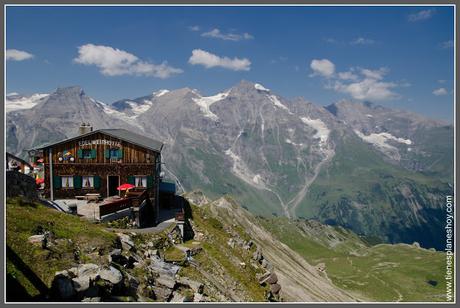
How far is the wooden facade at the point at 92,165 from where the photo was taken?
63.3 metres

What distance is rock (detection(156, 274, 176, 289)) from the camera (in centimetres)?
3769

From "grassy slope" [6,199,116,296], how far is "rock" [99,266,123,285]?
110 inches

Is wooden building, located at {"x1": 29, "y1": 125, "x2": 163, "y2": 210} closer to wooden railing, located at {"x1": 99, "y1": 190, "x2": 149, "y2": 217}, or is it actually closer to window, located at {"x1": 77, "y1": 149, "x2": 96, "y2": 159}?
window, located at {"x1": 77, "y1": 149, "x2": 96, "y2": 159}

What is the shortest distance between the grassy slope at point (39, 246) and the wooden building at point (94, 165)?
817 inches

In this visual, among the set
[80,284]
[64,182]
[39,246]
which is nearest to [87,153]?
[64,182]

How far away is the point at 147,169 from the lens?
64250 millimetres

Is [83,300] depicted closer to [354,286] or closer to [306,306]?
[306,306]

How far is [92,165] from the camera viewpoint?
209ft

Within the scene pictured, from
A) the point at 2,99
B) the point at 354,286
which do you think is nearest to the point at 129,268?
the point at 2,99

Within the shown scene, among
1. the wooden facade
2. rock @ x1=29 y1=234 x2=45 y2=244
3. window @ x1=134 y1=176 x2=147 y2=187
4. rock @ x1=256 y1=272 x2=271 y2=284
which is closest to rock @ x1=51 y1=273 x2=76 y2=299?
rock @ x1=29 y1=234 x2=45 y2=244

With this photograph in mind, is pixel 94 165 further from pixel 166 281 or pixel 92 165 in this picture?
pixel 166 281

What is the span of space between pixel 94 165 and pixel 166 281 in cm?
3068

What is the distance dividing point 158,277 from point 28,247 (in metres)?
11.7

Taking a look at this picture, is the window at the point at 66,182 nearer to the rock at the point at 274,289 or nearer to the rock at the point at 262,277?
the rock at the point at 262,277
